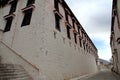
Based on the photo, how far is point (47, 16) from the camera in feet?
29.0

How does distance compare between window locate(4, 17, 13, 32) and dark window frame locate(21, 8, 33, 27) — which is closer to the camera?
dark window frame locate(21, 8, 33, 27)

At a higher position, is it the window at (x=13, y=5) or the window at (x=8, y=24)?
the window at (x=13, y=5)

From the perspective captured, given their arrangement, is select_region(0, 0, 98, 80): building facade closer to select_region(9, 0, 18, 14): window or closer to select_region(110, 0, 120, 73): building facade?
select_region(9, 0, 18, 14): window

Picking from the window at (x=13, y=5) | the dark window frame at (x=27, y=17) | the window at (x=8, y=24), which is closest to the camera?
the dark window frame at (x=27, y=17)

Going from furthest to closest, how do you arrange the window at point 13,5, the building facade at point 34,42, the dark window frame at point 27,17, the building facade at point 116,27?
the window at point 13,5
the building facade at point 116,27
the dark window frame at point 27,17
the building facade at point 34,42

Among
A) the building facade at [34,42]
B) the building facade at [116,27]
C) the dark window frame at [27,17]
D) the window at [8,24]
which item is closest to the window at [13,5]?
the building facade at [34,42]

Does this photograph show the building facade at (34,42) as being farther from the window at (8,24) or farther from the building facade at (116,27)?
the building facade at (116,27)

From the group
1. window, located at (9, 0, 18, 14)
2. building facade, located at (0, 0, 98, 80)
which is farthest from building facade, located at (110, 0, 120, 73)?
window, located at (9, 0, 18, 14)

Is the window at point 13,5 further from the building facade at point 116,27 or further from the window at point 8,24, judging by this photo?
the building facade at point 116,27

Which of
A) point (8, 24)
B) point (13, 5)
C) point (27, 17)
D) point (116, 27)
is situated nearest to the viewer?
point (27, 17)

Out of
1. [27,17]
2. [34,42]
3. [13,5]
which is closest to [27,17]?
[27,17]

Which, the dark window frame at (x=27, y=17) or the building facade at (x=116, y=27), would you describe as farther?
the building facade at (x=116, y=27)

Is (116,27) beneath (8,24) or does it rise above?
above

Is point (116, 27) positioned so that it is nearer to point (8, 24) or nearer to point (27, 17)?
point (27, 17)
